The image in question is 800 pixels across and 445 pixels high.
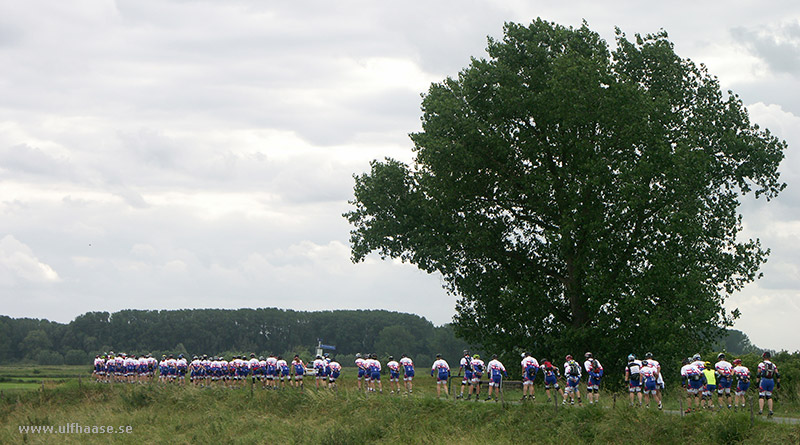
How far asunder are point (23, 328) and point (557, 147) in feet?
580

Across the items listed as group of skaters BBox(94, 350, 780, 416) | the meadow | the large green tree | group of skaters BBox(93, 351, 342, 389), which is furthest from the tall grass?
the large green tree

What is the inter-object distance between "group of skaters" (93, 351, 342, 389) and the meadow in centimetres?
104

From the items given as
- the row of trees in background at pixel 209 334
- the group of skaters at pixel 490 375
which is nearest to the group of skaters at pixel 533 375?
the group of skaters at pixel 490 375

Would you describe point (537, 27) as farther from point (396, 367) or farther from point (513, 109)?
point (396, 367)

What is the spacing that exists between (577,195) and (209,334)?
15029 cm

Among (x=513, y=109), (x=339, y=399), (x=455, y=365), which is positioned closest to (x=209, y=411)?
(x=339, y=399)

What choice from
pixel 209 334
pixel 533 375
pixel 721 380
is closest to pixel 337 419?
pixel 533 375

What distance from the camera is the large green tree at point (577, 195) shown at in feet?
138

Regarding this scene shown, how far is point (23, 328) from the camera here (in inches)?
7613

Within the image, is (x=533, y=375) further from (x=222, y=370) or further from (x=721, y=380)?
(x=222, y=370)

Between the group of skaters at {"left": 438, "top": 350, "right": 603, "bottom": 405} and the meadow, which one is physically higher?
the group of skaters at {"left": 438, "top": 350, "right": 603, "bottom": 405}

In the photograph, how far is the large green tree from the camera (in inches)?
1655

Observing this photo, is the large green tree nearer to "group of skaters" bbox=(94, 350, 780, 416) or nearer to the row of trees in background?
"group of skaters" bbox=(94, 350, 780, 416)

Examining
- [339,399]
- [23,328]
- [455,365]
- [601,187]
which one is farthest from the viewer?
[23,328]
